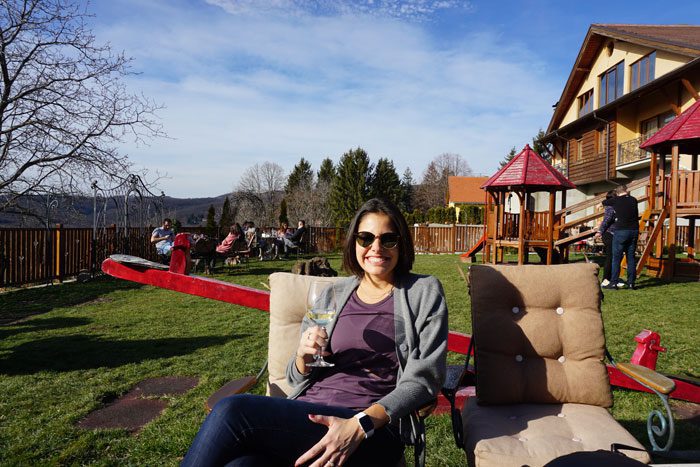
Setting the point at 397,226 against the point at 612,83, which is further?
the point at 612,83

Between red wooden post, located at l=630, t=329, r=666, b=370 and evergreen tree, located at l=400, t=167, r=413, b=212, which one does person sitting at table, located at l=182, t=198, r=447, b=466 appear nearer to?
red wooden post, located at l=630, t=329, r=666, b=370

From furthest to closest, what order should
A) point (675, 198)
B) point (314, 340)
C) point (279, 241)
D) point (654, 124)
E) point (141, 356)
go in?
A: point (654, 124)
point (279, 241)
point (675, 198)
point (141, 356)
point (314, 340)

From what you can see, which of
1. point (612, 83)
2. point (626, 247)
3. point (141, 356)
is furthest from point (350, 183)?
point (141, 356)

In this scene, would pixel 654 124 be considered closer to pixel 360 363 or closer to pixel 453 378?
pixel 453 378

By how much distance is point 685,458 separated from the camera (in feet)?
7.97

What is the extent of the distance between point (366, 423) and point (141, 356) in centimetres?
411

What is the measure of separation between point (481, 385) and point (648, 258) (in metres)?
10.5

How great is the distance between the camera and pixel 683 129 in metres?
10.7

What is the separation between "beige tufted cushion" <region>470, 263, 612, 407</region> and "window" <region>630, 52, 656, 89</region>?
2185 cm

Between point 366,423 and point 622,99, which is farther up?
point 622,99

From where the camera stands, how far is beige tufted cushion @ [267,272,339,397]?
2738 millimetres

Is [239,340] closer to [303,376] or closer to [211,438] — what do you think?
[303,376]

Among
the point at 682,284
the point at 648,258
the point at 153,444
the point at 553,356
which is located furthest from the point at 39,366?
the point at 648,258

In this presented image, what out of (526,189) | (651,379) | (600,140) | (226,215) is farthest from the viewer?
(226,215)
